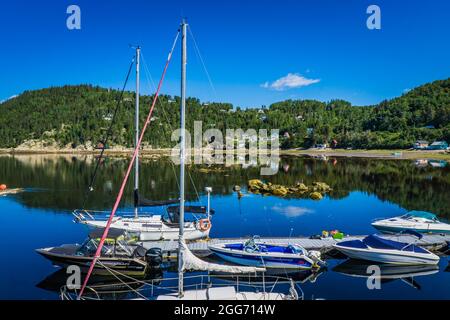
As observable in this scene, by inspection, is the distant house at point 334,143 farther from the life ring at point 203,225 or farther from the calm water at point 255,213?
the life ring at point 203,225

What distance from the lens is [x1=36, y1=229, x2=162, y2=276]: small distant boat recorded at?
2331cm

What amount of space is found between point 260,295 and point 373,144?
173722 mm

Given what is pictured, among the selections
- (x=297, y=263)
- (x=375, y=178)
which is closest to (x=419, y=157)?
(x=375, y=178)

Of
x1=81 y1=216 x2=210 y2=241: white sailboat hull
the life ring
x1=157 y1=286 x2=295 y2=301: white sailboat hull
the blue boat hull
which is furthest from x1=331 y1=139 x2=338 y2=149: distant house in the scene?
x1=157 y1=286 x2=295 y2=301: white sailboat hull

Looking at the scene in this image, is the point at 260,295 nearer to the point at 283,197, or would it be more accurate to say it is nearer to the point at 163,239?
the point at 163,239

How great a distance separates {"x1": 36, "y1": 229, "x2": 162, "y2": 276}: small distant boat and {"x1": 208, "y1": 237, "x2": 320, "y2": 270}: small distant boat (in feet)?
15.5

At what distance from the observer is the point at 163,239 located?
30.1 metres

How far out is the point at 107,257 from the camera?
2342 cm

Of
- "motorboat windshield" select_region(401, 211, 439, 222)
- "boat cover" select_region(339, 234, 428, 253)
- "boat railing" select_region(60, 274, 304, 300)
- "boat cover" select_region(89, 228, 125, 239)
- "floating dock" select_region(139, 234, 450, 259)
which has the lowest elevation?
"boat railing" select_region(60, 274, 304, 300)

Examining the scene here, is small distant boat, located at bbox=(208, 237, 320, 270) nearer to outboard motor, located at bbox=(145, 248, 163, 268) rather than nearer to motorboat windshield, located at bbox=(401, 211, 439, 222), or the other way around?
outboard motor, located at bbox=(145, 248, 163, 268)

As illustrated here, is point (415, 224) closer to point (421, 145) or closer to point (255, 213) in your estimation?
point (255, 213)

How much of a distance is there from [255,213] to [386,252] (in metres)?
20.9

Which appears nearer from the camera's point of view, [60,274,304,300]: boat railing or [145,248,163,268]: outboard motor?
[60,274,304,300]: boat railing
